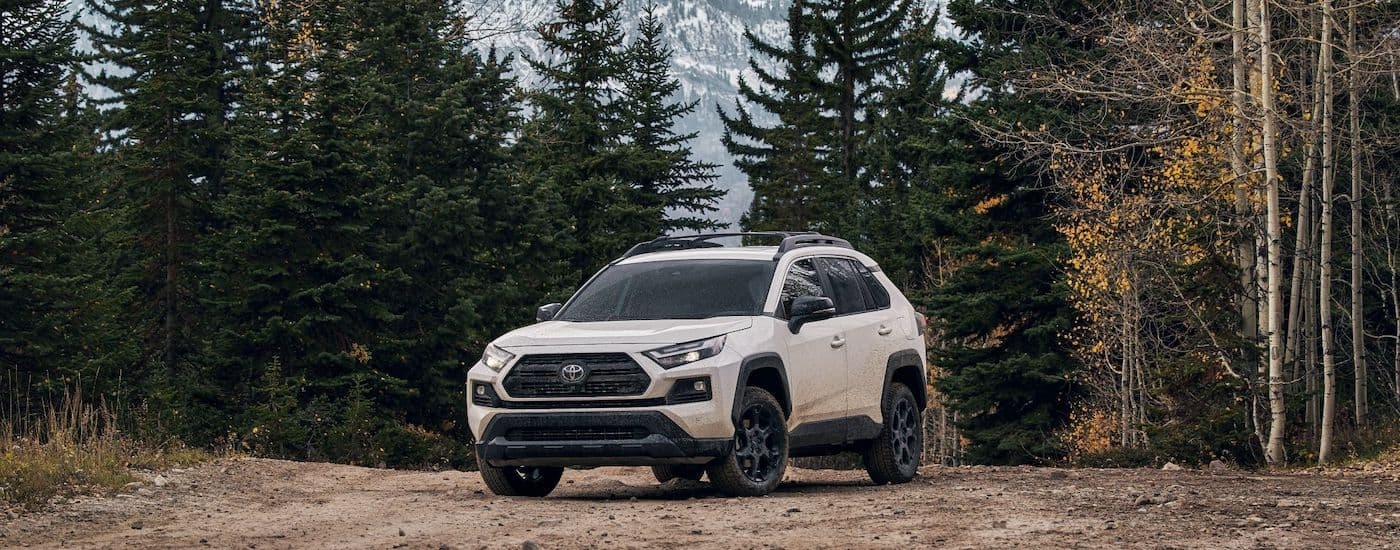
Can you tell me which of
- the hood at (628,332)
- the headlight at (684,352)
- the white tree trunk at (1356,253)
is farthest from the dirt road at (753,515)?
the white tree trunk at (1356,253)

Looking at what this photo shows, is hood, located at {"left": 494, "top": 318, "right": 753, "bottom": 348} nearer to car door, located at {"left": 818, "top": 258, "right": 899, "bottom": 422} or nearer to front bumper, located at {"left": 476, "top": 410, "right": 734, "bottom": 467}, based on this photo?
front bumper, located at {"left": 476, "top": 410, "right": 734, "bottom": 467}

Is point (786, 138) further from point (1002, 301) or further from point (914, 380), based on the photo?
point (914, 380)

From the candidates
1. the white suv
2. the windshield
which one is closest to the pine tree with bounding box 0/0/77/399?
the windshield

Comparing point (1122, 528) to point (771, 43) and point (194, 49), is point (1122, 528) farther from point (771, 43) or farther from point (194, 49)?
point (771, 43)

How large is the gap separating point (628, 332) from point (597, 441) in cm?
84

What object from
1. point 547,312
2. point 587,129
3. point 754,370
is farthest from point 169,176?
point 754,370

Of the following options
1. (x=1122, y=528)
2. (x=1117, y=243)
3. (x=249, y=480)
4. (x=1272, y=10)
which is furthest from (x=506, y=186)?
(x=1122, y=528)

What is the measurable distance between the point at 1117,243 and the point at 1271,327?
7.08 metres

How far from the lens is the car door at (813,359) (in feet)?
38.8

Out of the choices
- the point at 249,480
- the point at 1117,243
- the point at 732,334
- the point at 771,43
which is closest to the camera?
the point at 732,334

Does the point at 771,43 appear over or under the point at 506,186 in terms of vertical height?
over

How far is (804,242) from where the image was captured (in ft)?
43.0

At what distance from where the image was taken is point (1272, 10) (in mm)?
21344

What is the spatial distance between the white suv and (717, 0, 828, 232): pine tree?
42284 mm
